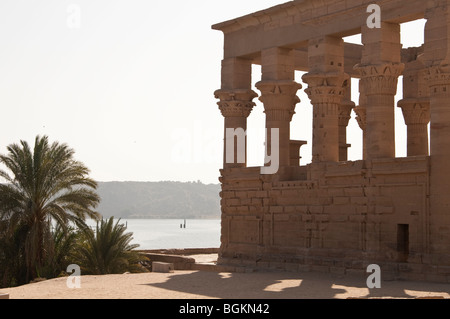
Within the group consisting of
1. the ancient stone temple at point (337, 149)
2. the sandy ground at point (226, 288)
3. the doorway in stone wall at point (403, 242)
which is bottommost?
the sandy ground at point (226, 288)

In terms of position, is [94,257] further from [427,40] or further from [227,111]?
[427,40]

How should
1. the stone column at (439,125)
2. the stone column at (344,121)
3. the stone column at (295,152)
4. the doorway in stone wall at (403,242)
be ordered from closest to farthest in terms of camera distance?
the stone column at (439,125), the doorway in stone wall at (403,242), the stone column at (295,152), the stone column at (344,121)

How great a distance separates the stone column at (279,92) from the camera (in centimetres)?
2859

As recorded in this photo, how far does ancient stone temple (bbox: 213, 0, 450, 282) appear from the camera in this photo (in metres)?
22.7

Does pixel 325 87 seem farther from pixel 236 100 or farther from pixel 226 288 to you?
pixel 226 288

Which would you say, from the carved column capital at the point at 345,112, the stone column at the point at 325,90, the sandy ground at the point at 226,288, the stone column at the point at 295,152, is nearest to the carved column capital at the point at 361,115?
the carved column capital at the point at 345,112

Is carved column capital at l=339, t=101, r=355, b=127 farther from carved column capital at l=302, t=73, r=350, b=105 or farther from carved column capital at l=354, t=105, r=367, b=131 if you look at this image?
carved column capital at l=302, t=73, r=350, b=105

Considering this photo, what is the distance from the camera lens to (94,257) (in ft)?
101

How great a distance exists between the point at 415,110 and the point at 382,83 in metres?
5.04

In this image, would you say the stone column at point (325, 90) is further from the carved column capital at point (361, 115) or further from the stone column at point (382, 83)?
the carved column capital at point (361, 115)

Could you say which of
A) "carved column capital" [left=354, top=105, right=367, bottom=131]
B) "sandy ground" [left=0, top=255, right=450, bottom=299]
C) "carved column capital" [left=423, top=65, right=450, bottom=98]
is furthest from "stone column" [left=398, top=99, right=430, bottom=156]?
"sandy ground" [left=0, top=255, right=450, bottom=299]

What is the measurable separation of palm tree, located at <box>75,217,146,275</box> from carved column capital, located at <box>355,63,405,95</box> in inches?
456

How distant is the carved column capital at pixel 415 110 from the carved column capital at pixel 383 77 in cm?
450
